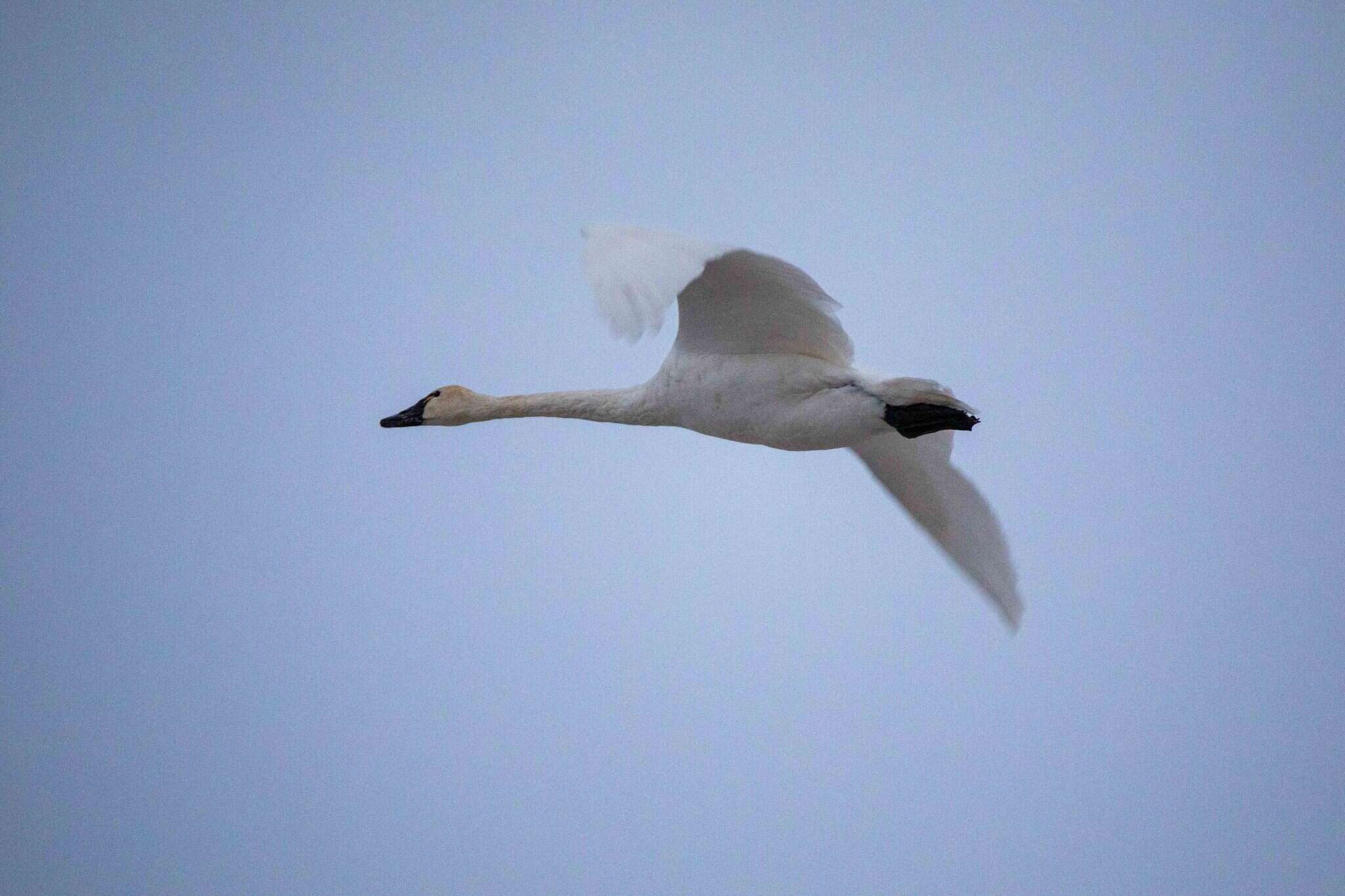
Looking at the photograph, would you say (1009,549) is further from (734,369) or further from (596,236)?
(596,236)

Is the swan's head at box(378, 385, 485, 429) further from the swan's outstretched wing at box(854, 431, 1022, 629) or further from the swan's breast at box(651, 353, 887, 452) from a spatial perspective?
the swan's outstretched wing at box(854, 431, 1022, 629)

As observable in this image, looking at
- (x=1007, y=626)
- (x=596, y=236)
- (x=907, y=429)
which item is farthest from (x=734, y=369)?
(x=1007, y=626)

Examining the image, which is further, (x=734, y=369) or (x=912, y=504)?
(x=912, y=504)

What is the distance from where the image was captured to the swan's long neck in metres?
6.44

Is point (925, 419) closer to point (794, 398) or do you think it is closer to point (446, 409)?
point (794, 398)

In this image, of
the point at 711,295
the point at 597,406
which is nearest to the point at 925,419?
the point at 711,295

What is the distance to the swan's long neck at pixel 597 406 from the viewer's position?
6438 millimetres

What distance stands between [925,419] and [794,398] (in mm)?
567

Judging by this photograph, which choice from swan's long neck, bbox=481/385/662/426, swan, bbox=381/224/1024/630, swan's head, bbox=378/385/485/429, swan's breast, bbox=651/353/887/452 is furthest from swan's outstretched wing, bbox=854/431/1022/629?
swan's head, bbox=378/385/485/429

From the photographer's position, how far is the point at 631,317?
14.0ft

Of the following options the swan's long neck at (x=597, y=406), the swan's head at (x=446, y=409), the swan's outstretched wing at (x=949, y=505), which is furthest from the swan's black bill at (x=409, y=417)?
the swan's outstretched wing at (x=949, y=505)

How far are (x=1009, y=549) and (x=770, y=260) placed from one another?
223 centimetres

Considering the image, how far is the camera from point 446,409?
24.7 feet

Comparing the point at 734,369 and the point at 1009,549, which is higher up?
the point at 734,369
